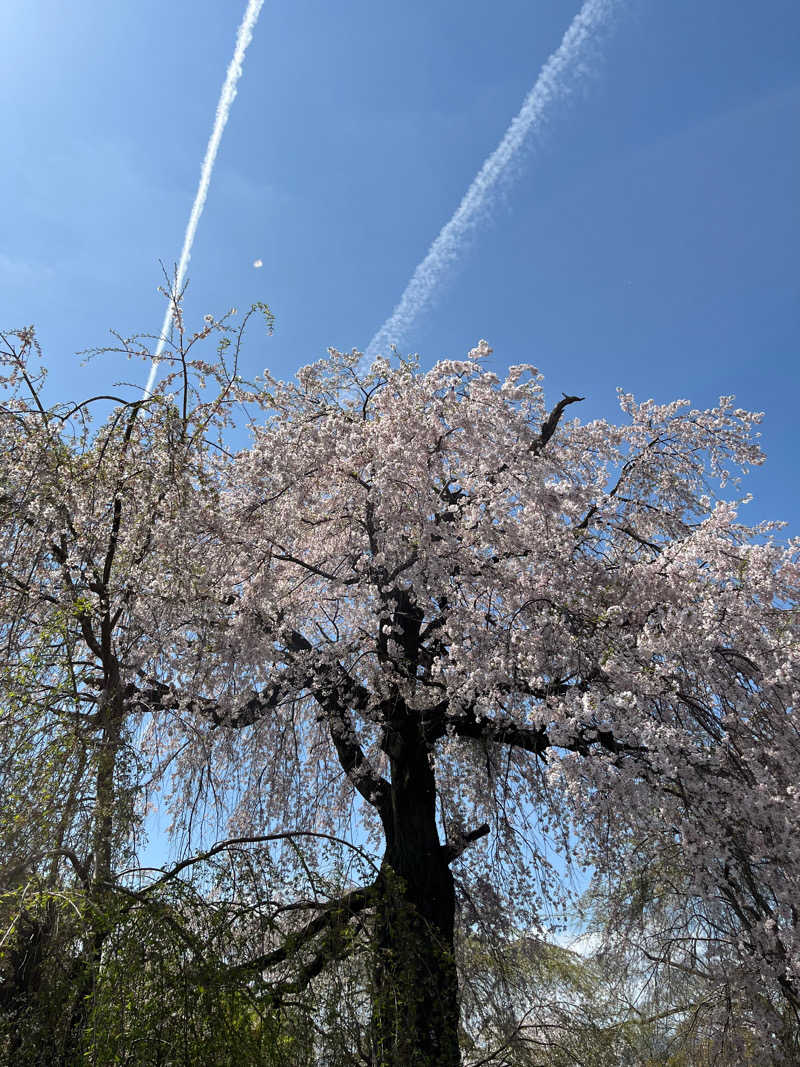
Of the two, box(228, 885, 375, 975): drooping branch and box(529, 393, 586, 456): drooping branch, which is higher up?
box(529, 393, 586, 456): drooping branch

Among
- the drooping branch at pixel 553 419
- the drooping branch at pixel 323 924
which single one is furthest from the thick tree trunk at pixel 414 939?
the drooping branch at pixel 553 419

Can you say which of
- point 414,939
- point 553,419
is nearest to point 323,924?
point 414,939

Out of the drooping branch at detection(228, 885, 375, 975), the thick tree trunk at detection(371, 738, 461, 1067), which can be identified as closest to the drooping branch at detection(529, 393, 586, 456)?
the thick tree trunk at detection(371, 738, 461, 1067)

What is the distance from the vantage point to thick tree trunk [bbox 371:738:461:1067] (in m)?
4.83

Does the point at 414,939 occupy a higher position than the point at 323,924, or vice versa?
the point at 323,924

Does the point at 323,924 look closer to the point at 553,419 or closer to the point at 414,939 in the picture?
the point at 414,939

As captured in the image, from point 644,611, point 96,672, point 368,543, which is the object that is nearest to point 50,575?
point 96,672

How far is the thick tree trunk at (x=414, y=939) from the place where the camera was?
4.83 meters

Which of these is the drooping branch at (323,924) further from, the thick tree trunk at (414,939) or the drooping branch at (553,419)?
the drooping branch at (553,419)

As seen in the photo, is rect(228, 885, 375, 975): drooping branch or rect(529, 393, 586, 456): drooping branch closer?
rect(228, 885, 375, 975): drooping branch

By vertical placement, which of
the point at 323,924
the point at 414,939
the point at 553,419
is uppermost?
the point at 553,419

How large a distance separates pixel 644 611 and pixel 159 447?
4033 millimetres

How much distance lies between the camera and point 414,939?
17.7 feet

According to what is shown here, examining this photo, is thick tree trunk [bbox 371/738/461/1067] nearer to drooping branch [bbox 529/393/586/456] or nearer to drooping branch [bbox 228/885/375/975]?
drooping branch [bbox 228/885/375/975]
